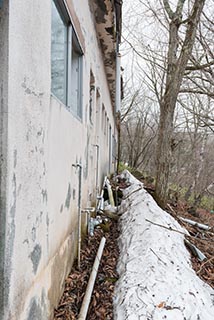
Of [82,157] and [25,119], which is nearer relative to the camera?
[25,119]

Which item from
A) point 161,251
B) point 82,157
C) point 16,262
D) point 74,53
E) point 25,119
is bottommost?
point 161,251

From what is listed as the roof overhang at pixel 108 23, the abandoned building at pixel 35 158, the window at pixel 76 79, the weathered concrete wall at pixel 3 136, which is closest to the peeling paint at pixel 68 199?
the abandoned building at pixel 35 158

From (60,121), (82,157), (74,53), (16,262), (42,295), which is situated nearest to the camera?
Result: (16,262)

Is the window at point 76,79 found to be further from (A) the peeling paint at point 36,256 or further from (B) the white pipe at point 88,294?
(A) the peeling paint at point 36,256

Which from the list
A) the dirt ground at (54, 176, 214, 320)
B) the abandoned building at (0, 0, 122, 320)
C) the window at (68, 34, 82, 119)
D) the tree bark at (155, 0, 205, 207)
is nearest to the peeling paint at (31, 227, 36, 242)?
the abandoned building at (0, 0, 122, 320)

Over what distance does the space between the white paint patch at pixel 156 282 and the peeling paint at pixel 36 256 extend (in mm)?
985

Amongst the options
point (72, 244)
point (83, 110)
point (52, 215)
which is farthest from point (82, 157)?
point (52, 215)

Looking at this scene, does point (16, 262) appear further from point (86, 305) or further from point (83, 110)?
point (83, 110)

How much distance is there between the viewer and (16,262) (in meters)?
1.56

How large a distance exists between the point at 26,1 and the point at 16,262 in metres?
1.45

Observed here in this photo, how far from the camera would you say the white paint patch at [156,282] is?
246 cm

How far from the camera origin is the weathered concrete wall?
4.59 ft

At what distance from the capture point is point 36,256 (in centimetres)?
191

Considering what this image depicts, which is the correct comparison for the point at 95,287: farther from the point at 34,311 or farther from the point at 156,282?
the point at 34,311
